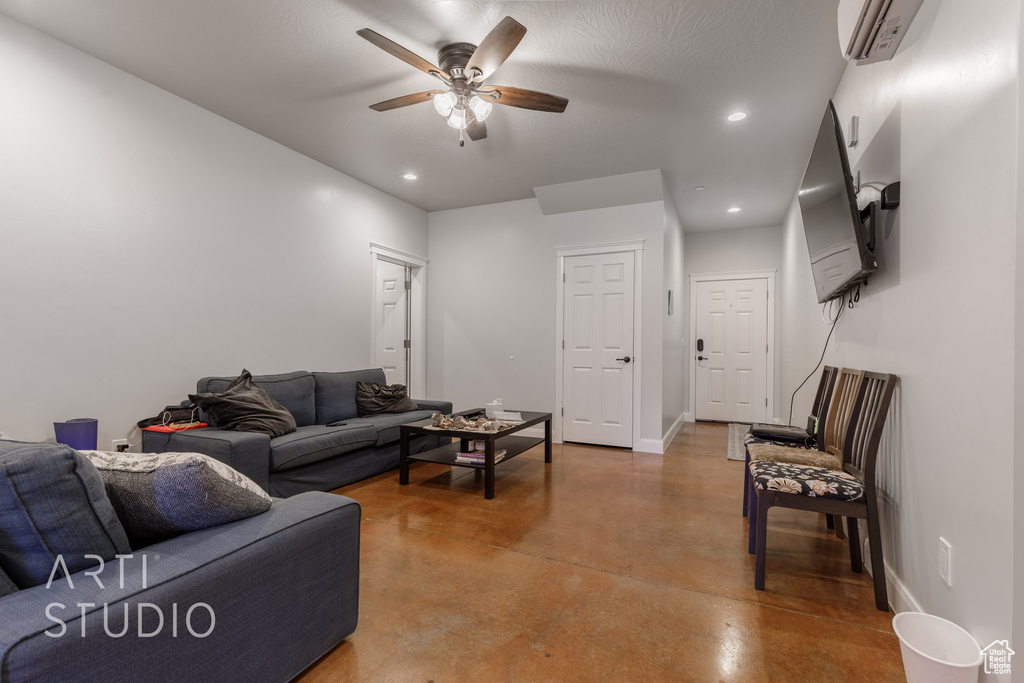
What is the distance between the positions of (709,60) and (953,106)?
151cm

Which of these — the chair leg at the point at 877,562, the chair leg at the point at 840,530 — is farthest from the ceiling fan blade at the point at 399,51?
the chair leg at the point at 840,530

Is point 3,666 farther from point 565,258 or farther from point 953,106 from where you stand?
point 565,258

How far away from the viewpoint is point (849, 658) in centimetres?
158

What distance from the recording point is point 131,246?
2.95 metres

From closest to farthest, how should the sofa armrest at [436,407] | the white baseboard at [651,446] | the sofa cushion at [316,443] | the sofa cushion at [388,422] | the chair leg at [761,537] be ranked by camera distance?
the chair leg at [761,537], the sofa cushion at [316,443], the sofa cushion at [388,422], the sofa armrest at [436,407], the white baseboard at [651,446]

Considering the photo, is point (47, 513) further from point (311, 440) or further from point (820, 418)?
point (820, 418)

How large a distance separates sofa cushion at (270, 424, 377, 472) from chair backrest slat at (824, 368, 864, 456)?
3.05 m

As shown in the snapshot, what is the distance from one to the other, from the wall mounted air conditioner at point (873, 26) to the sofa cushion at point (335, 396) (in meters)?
3.99

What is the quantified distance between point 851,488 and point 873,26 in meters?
1.85

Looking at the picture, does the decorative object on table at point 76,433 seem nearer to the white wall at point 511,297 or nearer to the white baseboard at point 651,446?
the white wall at point 511,297

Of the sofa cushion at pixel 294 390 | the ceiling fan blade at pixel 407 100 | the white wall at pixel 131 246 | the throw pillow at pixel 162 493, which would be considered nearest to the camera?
the throw pillow at pixel 162 493

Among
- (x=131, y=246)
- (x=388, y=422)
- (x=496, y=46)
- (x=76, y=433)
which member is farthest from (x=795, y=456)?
(x=131, y=246)

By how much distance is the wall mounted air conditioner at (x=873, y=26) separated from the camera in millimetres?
1775

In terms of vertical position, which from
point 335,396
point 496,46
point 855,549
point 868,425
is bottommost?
point 855,549
